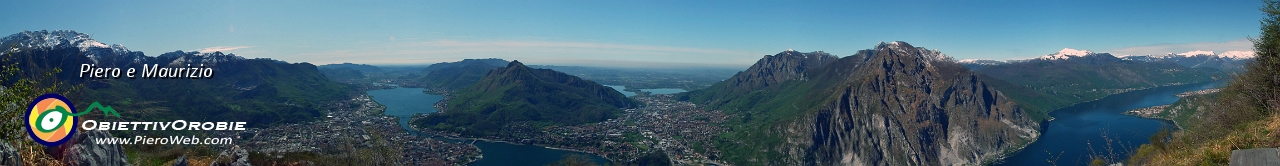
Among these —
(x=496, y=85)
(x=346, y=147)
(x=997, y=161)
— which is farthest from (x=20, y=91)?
(x=496, y=85)

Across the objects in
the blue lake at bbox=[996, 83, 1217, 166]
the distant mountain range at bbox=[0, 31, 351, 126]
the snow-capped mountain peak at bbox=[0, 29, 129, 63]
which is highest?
the snow-capped mountain peak at bbox=[0, 29, 129, 63]

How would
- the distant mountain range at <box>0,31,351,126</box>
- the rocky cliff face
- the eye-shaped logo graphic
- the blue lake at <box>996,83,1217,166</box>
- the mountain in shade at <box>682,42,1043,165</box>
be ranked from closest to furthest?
the eye-shaped logo graphic → the blue lake at <box>996,83,1217,166</box> → the mountain in shade at <box>682,42,1043,165</box> → the rocky cliff face → the distant mountain range at <box>0,31,351,126</box>

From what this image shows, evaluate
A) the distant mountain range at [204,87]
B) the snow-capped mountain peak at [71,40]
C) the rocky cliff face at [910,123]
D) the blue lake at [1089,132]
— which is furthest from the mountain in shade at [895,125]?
the snow-capped mountain peak at [71,40]

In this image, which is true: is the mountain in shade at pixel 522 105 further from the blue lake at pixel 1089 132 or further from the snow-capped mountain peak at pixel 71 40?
the blue lake at pixel 1089 132

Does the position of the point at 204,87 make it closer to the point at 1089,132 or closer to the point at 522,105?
the point at 522,105

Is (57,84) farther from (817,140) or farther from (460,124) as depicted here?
(460,124)

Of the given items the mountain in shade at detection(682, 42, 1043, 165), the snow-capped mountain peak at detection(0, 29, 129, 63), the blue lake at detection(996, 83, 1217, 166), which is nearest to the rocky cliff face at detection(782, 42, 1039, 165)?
the mountain in shade at detection(682, 42, 1043, 165)

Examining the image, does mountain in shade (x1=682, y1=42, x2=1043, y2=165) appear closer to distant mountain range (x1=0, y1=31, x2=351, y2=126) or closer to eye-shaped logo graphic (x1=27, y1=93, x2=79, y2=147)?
eye-shaped logo graphic (x1=27, y1=93, x2=79, y2=147)
